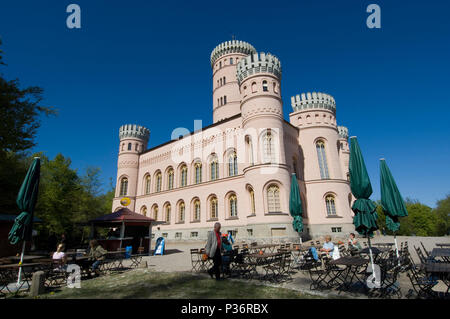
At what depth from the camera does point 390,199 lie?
30.5 feet

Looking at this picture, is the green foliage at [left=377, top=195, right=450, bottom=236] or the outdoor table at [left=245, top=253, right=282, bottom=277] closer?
the outdoor table at [left=245, top=253, right=282, bottom=277]

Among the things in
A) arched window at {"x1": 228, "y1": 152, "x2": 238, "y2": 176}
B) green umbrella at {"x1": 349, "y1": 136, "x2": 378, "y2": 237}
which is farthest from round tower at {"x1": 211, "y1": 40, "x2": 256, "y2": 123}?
green umbrella at {"x1": 349, "y1": 136, "x2": 378, "y2": 237}

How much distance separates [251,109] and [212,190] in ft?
31.5

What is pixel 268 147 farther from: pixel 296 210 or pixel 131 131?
pixel 131 131

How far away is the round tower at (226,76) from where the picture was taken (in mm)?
33531

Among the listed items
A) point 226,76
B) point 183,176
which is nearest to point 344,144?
point 226,76

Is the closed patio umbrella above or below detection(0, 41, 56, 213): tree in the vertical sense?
below

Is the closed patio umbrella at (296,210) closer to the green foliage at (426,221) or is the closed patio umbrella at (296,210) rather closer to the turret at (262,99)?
the turret at (262,99)

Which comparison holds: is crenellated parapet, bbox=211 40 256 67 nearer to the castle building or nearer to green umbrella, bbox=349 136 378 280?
the castle building

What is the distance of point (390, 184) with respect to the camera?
9.34m

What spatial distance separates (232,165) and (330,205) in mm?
10819

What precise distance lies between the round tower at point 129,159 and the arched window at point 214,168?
13981mm

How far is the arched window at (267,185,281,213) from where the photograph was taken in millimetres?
19766

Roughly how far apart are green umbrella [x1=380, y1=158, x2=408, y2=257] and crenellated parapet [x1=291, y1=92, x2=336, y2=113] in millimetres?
18288
